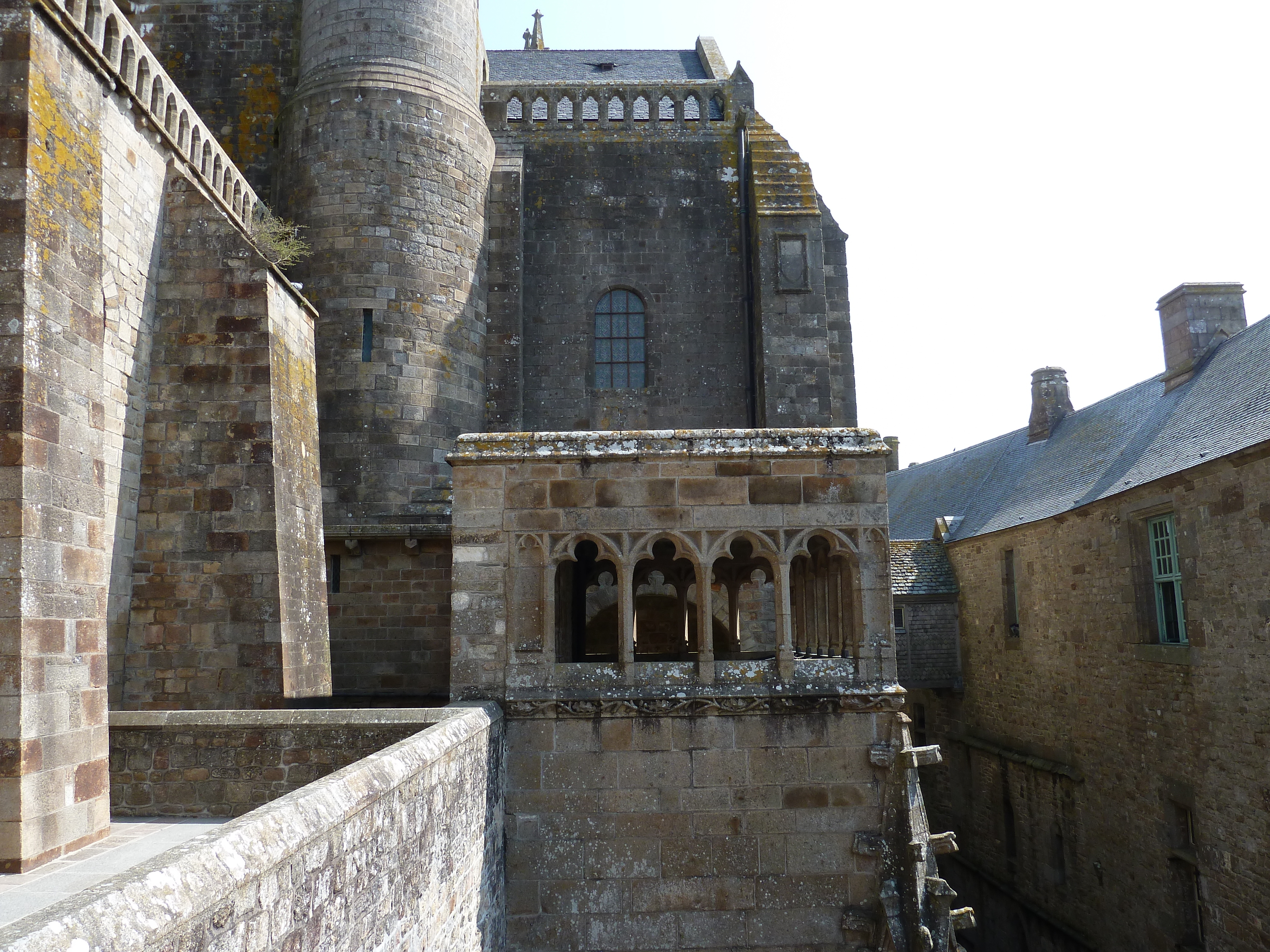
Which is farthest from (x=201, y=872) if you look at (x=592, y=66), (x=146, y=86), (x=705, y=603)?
(x=592, y=66)

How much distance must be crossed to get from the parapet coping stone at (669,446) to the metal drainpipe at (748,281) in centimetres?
651

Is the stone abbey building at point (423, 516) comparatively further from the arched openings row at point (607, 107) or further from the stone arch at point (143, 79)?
the arched openings row at point (607, 107)

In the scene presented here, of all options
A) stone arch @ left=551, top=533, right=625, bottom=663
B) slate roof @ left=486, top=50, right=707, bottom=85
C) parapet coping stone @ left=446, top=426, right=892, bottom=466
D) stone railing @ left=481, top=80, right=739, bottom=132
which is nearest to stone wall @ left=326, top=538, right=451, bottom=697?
stone arch @ left=551, top=533, right=625, bottom=663

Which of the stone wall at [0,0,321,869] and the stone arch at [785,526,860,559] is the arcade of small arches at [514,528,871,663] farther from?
the stone wall at [0,0,321,869]

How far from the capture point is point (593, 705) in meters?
7.45

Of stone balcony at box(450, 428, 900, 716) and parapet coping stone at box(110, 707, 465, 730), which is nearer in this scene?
parapet coping stone at box(110, 707, 465, 730)

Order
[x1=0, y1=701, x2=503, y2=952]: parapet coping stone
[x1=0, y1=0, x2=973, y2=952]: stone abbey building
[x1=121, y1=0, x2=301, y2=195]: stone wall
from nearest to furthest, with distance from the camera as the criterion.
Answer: [x1=0, y1=701, x2=503, y2=952]: parapet coping stone, [x1=0, y1=0, x2=973, y2=952]: stone abbey building, [x1=121, y1=0, x2=301, y2=195]: stone wall

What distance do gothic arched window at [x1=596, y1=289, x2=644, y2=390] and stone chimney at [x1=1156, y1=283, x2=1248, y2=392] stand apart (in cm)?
874

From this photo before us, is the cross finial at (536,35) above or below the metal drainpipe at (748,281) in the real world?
above

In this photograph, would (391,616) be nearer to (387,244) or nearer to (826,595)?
(387,244)

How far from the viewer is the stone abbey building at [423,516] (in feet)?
18.4

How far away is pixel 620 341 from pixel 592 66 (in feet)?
23.1

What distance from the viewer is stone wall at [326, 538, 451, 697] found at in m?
12.4

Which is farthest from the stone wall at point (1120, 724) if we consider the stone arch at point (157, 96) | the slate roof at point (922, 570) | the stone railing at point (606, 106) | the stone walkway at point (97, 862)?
the stone arch at point (157, 96)
